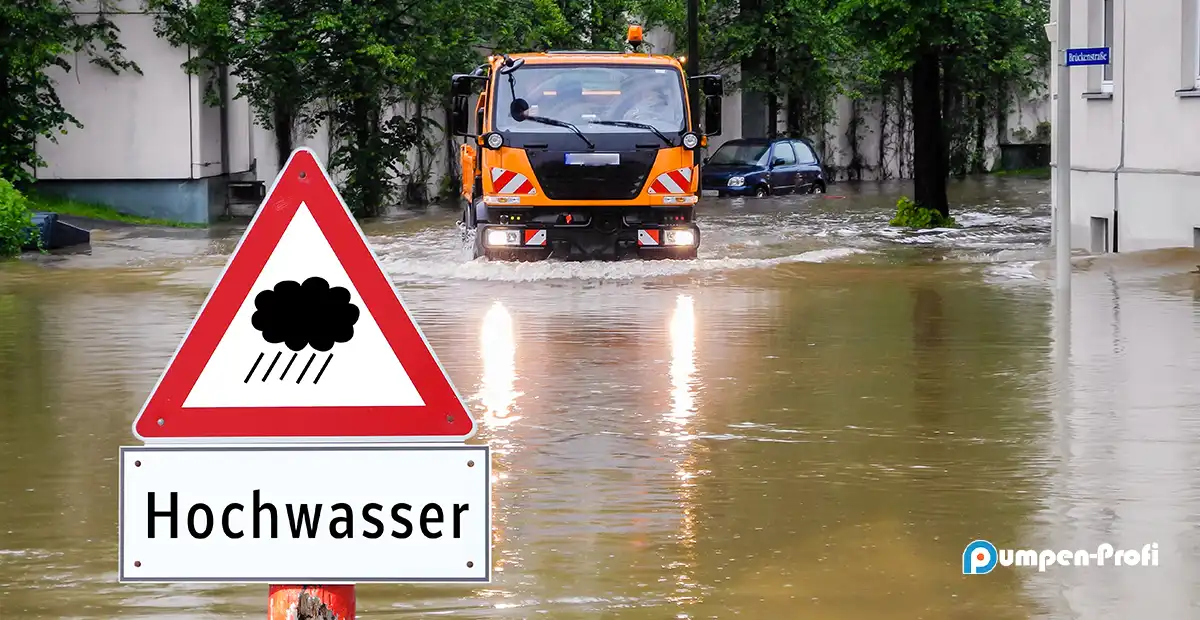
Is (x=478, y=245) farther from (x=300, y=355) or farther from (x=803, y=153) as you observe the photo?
(x=803, y=153)

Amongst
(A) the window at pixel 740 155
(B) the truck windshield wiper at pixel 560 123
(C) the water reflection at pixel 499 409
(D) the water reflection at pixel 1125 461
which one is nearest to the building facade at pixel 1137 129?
(B) the truck windshield wiper at pixel 560 123

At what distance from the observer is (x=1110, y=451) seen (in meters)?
9.85

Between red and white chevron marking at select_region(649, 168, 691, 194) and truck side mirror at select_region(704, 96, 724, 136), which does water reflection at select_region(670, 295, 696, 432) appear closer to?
red and white chevron marking at select_region(649, 168, 691, 194)

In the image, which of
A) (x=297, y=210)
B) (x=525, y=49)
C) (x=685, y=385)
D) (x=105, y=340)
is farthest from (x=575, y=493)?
(x=525, y=49)

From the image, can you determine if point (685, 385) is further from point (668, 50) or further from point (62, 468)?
point (668, 50)

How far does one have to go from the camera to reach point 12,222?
25.5 metres

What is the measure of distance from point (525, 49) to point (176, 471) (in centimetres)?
3895

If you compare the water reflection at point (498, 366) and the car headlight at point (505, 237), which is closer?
the water reflection at point (498, 366)

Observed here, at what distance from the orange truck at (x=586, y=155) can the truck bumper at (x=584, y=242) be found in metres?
0.01

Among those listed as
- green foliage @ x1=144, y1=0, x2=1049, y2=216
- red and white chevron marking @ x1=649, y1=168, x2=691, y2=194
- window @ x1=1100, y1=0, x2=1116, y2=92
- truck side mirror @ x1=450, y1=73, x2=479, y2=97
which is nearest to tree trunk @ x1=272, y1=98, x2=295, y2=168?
green foliage @ x1=144, y1=0, x2=1049, y2=216

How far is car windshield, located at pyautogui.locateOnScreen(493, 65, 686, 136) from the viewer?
23047mm

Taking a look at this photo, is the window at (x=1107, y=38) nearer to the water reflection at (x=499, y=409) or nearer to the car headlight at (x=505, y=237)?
the car headlight at (x=505, y=237)

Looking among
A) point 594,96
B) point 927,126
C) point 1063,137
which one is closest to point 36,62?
point 594,96

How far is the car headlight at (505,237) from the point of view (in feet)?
75.8
